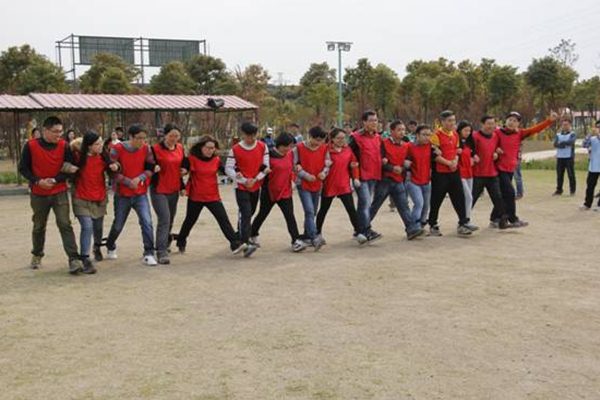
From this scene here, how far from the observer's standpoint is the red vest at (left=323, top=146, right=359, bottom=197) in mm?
9289

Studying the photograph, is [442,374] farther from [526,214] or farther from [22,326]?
[526,214]

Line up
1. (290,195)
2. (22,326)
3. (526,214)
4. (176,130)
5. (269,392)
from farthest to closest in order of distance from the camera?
(526,214)
(290,195)
(176,130)
(22,326)
(269,392)

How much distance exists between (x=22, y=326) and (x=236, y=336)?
181cm

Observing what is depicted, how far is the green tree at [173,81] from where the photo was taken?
1446 inches

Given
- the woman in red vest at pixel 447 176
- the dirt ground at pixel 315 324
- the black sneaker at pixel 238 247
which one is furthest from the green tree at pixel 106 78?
the black sneaker at pixel 238 247

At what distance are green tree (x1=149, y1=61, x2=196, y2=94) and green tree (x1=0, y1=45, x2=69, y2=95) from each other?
4664 millimetres

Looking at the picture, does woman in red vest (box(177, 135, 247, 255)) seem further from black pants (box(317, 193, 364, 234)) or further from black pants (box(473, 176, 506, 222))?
black pants (box(473, 176, 506, 222))

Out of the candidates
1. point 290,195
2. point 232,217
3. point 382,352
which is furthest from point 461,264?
point 232,217

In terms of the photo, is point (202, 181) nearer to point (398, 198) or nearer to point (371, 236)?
point (371, 236)

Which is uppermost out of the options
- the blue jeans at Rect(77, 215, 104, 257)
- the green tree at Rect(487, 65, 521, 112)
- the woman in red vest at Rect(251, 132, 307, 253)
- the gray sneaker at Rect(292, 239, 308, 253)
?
the green tree at Rect(487, 65, 521, 112)

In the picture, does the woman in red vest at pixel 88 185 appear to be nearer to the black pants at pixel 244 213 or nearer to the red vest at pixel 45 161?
the red vest at pixel 45 161

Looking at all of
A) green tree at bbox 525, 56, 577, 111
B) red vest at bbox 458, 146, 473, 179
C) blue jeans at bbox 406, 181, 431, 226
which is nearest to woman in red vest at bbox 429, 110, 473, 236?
blue jeans at bbox 406, 181, 431, 226

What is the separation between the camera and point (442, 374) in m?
4.48

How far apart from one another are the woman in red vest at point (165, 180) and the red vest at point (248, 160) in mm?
707
